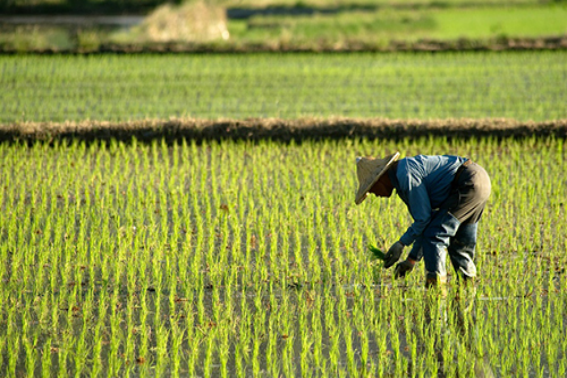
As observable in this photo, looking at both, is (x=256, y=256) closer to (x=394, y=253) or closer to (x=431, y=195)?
(x=394, y=253)

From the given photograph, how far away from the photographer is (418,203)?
4223 mm

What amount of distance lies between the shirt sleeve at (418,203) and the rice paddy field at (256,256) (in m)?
0.49

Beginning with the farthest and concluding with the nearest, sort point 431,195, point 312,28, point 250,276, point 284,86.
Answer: point 312,28 < point 284,86 < point 250,276 < point 431,195

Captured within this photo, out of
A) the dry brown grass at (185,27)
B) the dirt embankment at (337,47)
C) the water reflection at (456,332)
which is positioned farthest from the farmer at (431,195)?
the dry brown grass at (185,27)

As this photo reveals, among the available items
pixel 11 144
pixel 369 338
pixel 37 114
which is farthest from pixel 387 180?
pixel 37 114

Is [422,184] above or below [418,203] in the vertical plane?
above

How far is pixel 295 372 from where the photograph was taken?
3.94 m

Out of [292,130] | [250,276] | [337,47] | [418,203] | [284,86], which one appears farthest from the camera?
[337,47]

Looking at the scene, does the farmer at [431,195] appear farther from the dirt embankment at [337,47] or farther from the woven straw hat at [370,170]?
the dirt embankment at [337,47]

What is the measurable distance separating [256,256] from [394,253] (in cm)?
123

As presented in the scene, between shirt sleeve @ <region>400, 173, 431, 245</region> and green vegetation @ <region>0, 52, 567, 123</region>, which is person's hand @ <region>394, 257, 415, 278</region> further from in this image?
green vegetation @ <region>0, 52, 567, 123</region>

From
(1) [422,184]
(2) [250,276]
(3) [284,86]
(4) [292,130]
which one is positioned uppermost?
(3) [284,86]

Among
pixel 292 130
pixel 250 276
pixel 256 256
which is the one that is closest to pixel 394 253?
pixel 250 276

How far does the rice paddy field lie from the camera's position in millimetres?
4059
